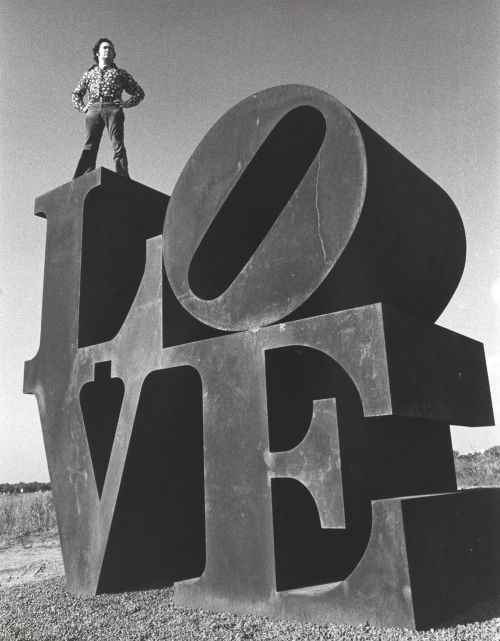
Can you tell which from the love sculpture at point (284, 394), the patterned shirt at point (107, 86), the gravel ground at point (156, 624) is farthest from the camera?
the patterned shirt at point (107, 86)

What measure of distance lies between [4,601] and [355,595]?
3.04 m

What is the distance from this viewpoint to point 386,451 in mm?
4184

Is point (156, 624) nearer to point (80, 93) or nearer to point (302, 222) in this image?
point (302, 222)

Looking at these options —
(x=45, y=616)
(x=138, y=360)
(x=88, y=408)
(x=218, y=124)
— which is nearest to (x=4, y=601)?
(x=45, y=616)

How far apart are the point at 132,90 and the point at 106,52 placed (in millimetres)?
500

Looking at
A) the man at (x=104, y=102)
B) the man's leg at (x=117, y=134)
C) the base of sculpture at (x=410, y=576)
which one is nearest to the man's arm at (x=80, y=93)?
the man at (x=104, y=102)

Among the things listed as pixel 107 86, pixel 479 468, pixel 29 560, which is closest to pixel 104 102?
pixel 107 86

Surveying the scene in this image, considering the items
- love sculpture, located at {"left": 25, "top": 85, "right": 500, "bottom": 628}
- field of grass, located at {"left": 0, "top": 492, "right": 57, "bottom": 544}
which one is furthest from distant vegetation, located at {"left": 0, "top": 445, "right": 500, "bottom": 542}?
love sculpture, located at {"left": 25, "top": 85, "right": 500, "bottom": 628}

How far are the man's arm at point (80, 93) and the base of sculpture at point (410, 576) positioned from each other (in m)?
5.04

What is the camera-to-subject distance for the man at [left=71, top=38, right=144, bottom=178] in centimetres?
648

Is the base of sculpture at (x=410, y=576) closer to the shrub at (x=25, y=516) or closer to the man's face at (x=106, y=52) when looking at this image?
the man's face at (x=106, y=52)

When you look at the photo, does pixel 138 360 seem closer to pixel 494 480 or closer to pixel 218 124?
pixel 218 124

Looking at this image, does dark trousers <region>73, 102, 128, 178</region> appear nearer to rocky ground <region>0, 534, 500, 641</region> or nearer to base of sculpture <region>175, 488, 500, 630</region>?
rocky ground <region>0, 534, 500, 641</region>

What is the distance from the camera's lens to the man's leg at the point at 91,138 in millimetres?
6508
